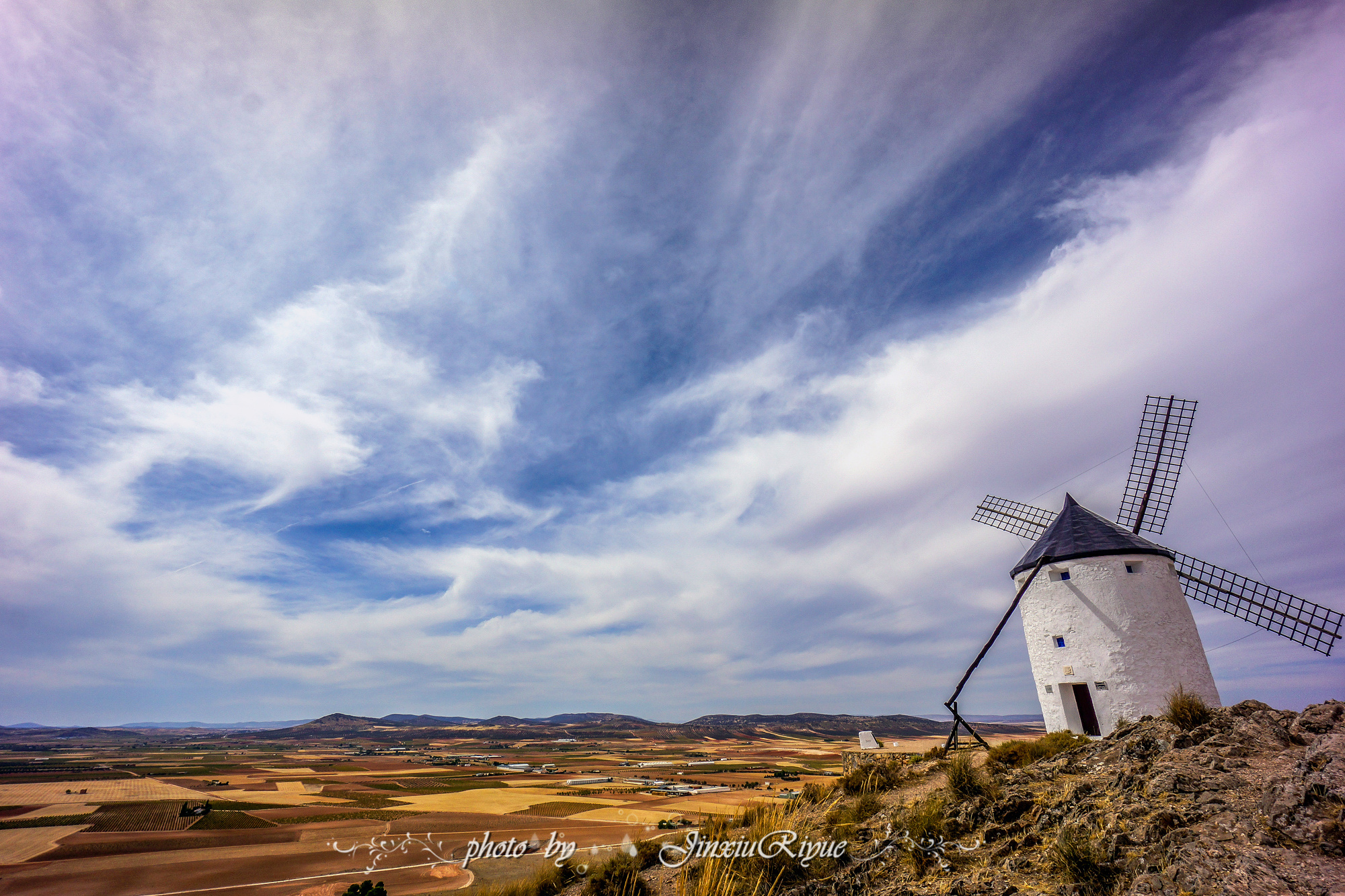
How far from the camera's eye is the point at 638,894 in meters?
11.4

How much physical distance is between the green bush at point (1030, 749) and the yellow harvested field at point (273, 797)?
58.6 m

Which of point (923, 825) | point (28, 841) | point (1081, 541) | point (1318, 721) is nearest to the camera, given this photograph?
point (1318, 721)

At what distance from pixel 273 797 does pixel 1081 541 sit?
241 feet

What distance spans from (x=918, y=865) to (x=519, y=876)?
1751 cm

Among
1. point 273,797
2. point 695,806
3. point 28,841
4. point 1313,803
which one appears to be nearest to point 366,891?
point 1313,803

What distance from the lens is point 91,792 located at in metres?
58.3

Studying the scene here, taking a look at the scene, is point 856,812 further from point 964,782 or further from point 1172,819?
point 1172,819

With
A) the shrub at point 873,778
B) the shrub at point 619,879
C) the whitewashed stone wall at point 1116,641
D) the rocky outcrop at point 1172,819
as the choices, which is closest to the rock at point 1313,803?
the rocky outcrop at point 1172,819

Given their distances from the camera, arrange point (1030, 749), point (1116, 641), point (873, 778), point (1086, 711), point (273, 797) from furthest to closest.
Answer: point (273, 797) < point (1086, 711) < point (1116, 641) < point (1030, 749) < point (873, 778)

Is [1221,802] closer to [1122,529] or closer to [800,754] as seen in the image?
[1122,529]

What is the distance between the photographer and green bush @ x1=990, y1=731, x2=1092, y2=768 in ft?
47.0

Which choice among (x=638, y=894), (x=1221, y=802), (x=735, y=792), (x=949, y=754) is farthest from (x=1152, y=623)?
(x=735, y=792)

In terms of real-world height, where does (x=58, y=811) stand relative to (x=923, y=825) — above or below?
below

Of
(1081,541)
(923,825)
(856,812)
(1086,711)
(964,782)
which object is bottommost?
(856,812)
